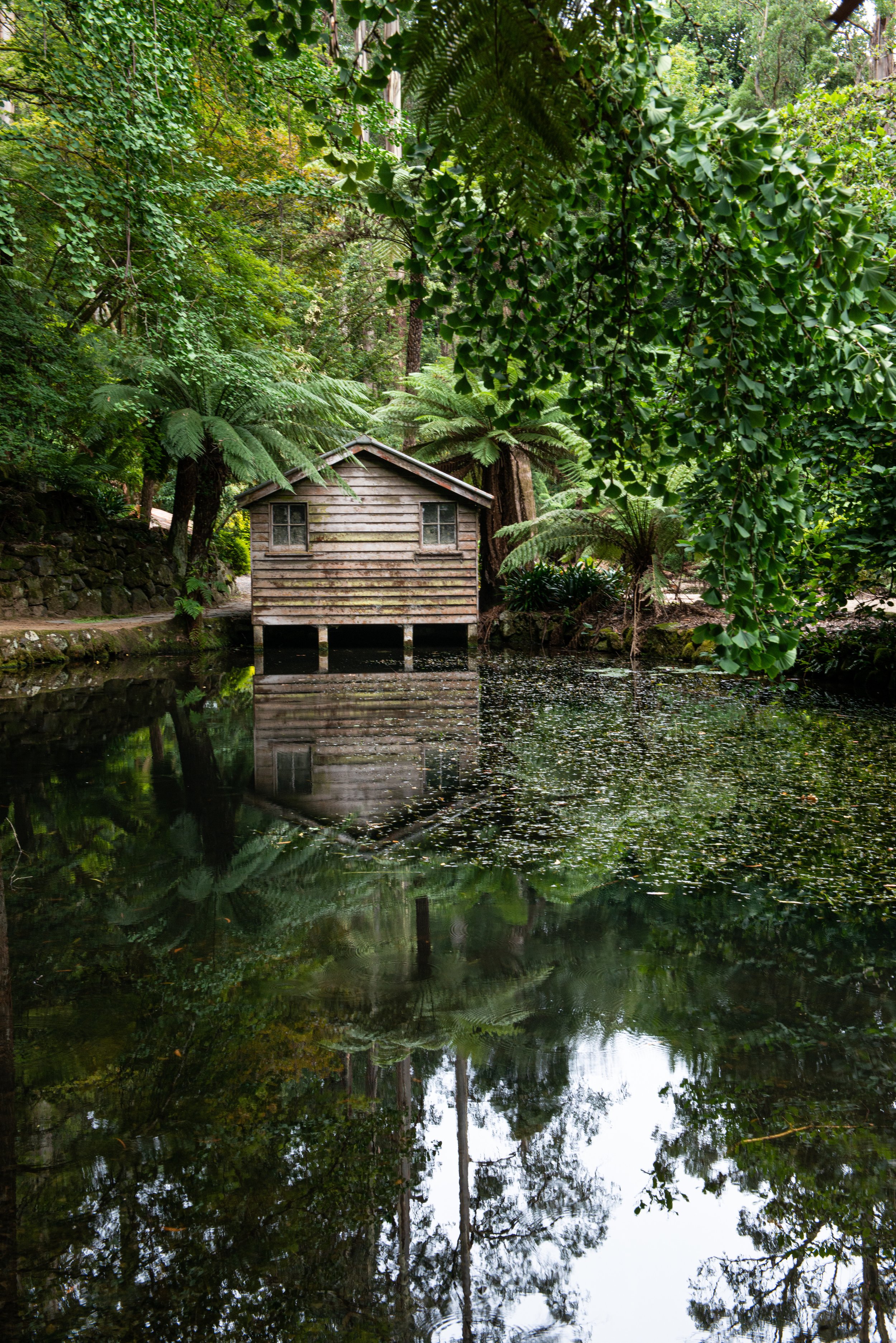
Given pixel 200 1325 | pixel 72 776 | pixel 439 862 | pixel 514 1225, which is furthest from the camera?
pixel 72 776

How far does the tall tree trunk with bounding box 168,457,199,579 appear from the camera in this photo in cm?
1277

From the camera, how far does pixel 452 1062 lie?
233cm

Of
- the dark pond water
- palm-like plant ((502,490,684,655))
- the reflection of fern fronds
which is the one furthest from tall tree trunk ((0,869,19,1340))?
the reflection of fern fronds

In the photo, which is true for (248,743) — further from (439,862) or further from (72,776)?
(439,862)

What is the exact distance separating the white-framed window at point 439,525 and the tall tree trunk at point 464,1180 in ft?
39.7

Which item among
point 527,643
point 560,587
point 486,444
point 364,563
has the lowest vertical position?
point 527,643

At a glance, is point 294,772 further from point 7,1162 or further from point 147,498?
point 147,498

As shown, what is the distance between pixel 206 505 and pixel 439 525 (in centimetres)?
360

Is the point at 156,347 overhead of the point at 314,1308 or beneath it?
overhead

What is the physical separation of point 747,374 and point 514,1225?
1.75 m

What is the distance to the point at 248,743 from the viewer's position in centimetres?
650

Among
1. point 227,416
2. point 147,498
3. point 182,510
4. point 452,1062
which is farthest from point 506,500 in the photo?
point 452,1062

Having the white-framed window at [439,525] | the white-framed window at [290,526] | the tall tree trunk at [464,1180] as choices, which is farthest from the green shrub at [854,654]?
the white-framed window at [290,526]

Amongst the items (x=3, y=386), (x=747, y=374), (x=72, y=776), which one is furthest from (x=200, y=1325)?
(x=3, y=386)
